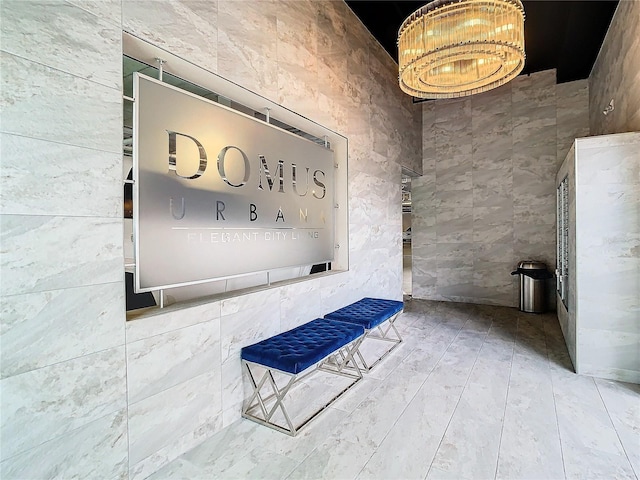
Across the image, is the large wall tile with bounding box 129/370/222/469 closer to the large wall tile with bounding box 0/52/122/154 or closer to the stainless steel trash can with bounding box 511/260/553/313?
the large wall tile with bounding box 0/52/122/154

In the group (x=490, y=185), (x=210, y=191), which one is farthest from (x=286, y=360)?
(x=490, y=185)

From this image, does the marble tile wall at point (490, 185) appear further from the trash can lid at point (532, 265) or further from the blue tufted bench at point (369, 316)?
the blue tufted bench at point (369, 316)

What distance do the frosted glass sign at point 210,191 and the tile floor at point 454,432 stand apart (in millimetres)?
1237

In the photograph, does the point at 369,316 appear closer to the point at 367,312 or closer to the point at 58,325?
the point at 367,312

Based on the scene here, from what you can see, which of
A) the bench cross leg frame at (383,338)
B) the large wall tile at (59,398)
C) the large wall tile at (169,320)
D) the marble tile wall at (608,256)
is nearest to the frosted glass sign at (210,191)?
the large wall tile at (169,320)

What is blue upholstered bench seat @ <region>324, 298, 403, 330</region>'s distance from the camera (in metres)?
3.45

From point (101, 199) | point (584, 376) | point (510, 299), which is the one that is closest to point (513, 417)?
point (584, 376)

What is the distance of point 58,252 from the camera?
65.7 inches

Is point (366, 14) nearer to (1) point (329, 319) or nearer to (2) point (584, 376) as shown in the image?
(1) point (329, 319)

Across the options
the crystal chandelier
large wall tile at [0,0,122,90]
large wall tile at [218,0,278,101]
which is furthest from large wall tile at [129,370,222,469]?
the crystal chandelier

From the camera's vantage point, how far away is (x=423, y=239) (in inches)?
286

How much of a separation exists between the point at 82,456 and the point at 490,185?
6.92m

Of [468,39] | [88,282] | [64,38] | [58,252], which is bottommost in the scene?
[88,282]

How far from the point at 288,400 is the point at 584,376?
2.82 m
